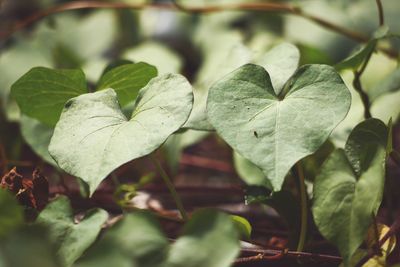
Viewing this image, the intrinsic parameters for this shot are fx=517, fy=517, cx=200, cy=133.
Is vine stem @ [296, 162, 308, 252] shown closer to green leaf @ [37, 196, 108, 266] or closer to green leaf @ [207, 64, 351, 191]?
green leaf @ [207, 64, 351, 191]

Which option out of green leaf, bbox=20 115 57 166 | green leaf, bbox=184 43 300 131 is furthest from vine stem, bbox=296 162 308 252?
green leaf, bbox=20 115 57 166

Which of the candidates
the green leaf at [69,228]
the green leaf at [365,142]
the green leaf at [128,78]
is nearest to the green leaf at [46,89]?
the green leaf at [128,78]

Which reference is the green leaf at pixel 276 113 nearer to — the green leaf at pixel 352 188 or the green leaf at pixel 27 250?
the green leaf at pixel 352 188

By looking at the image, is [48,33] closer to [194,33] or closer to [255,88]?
[194,33]

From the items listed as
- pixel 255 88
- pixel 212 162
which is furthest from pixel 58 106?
pixel 212 162

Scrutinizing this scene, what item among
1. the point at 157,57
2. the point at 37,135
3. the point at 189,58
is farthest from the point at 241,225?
the point at 189,58

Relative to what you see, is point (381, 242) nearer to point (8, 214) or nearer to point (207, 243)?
point (207, 243)
